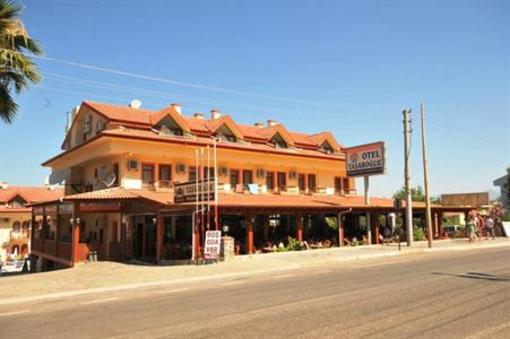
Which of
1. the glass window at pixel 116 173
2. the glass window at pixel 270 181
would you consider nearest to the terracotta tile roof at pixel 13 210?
the glass window at pixel 116 173

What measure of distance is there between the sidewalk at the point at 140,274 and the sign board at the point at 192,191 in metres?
3.18

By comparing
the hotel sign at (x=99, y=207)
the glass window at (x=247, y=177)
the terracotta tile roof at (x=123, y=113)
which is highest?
the terracotta tile roof at (x=123, y=113)

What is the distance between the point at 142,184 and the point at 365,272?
14942 millimetres

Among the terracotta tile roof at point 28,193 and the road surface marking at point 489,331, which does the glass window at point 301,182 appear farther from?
the terracotta tile roof at point 28,193

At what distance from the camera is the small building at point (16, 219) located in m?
54.1

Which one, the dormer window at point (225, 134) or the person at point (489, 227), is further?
the person at point (489, 227)

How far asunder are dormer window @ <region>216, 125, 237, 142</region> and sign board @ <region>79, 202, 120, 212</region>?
965 centimetres

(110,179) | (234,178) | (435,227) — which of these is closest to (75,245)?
(110,179)

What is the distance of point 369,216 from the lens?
3145cm

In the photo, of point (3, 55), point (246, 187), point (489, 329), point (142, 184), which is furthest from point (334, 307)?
point (246, 187)

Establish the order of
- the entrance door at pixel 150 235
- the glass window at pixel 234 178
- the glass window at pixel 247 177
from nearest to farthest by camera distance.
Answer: the entrance door at pixel 150 235, the glass window at pixel 234 178, the glass window at pixel 247 177

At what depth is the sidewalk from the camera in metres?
14.3

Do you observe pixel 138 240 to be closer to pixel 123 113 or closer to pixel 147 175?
pixel 147 175

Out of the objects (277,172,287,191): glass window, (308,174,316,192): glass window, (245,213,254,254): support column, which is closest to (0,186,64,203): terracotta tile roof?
(277,172,287,191): glass window
